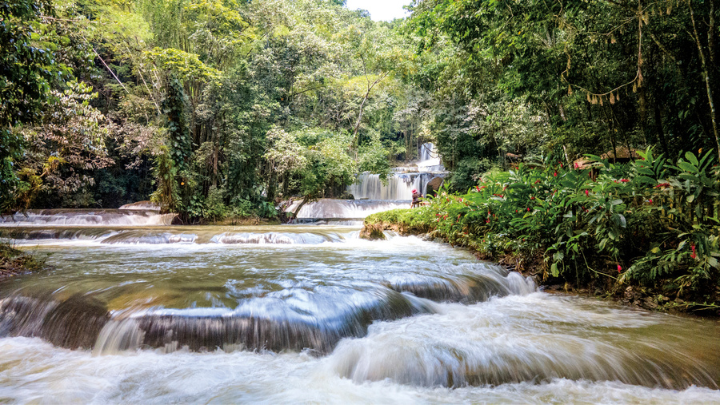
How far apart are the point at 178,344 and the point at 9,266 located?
3537 millimetres

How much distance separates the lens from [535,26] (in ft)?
17.4

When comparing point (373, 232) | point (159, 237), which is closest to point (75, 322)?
point (159, 237)

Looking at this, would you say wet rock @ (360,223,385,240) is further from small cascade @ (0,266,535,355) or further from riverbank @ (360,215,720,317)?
small cascade @ (0,266,535,355)

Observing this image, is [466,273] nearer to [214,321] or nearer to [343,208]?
[214,321]

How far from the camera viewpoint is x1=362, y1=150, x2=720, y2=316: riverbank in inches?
135

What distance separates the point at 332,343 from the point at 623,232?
3482 mm

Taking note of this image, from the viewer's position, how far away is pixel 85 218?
1310 cm

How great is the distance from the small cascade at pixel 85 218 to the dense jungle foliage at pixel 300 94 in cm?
60

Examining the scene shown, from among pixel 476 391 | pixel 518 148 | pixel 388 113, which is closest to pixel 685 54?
pixel 476 391

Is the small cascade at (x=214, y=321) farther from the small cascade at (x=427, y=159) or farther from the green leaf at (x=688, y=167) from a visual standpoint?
the small cascade at (x=427, y=159)

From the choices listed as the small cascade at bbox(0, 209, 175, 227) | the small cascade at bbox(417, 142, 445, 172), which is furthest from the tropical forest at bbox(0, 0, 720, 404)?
the small cascade at bbox(417, 142, 445, 172)

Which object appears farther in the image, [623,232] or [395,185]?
[395,185]

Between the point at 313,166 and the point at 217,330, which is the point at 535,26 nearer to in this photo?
the point at 217,330

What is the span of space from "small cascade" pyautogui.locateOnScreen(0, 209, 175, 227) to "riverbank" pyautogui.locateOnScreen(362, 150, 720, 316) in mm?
13040
